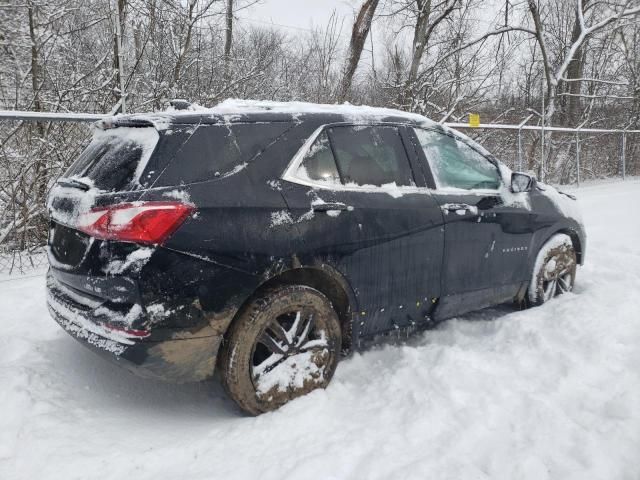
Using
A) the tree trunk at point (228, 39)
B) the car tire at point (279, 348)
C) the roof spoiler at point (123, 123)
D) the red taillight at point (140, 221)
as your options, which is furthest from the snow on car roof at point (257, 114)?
the tree trunk at point (228, 39)

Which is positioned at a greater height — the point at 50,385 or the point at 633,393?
the point at 633,393

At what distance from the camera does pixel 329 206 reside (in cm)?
274

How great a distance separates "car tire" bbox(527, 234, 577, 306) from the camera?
413 centimetres

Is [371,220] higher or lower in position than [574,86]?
lower

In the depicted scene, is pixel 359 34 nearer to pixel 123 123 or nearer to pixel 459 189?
pixel 459 189

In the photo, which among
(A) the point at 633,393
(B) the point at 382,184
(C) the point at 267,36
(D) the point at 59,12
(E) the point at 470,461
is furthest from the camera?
(C) the point at 267,36

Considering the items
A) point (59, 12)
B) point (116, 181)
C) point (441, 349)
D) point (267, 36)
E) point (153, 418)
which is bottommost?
point (153, 418)

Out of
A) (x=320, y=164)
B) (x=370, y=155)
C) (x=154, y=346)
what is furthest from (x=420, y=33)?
(x=154, y=346)

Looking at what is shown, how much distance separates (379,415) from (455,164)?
1.99 m

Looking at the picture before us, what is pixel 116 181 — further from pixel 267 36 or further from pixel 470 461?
pixel 267 36

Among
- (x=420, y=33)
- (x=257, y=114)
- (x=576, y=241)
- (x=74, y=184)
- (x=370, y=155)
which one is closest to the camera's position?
(x=74, y=184)

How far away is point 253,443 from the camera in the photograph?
7.86 ft

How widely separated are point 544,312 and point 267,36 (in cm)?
1429

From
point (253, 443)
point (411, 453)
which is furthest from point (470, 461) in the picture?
point (253, 443)
